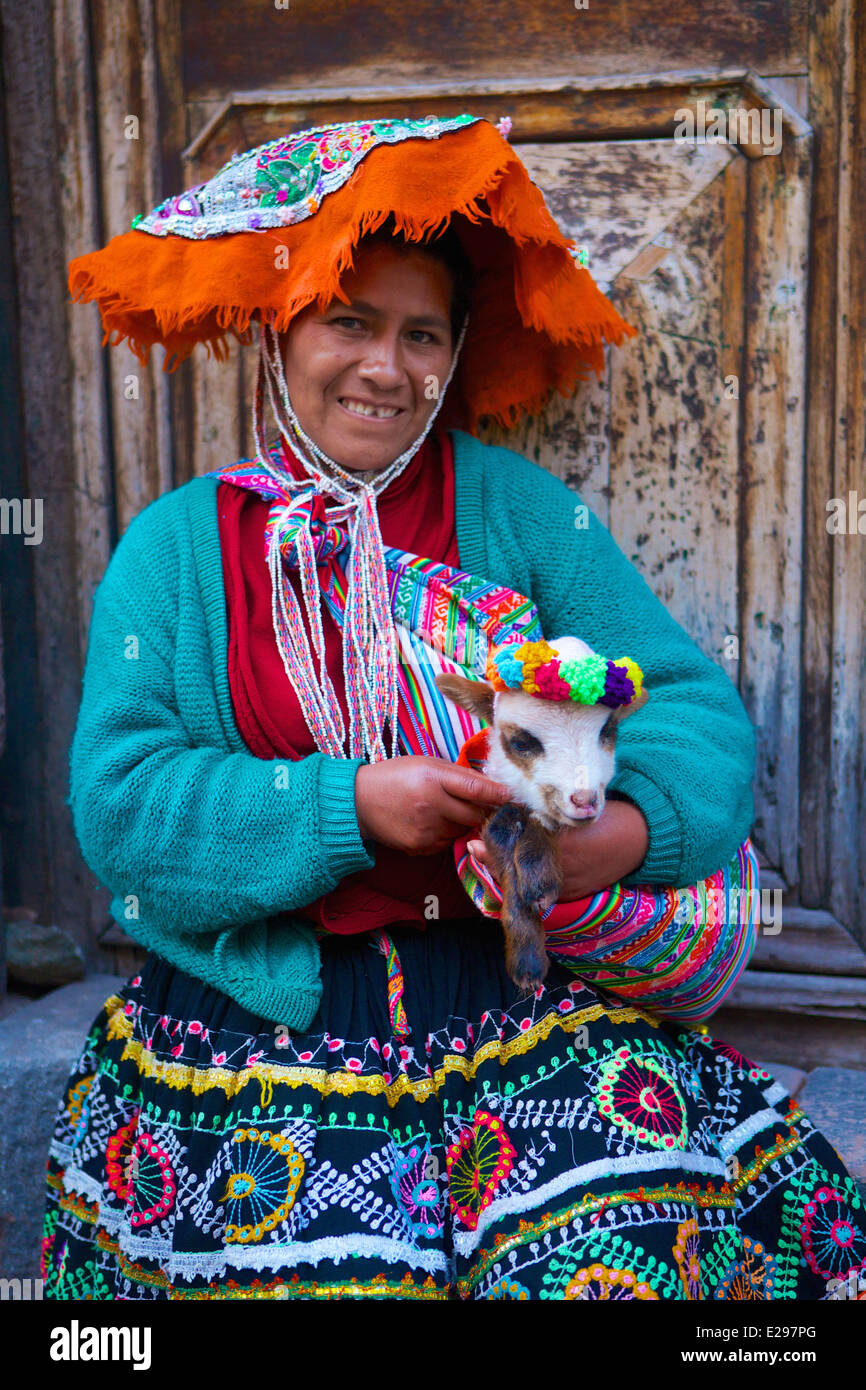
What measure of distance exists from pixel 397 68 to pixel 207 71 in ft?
1.40

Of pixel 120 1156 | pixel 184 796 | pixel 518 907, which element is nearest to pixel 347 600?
pixel 184 796

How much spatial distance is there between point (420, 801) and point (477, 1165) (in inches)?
20.1

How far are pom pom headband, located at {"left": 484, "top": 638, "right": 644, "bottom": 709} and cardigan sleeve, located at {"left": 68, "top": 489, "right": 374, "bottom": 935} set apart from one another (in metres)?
0.33

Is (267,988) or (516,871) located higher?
(516,871)

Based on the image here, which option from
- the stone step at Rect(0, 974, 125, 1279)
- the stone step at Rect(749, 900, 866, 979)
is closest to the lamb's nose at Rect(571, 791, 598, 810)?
the stone step at Rect(749, 900, 866, 979)

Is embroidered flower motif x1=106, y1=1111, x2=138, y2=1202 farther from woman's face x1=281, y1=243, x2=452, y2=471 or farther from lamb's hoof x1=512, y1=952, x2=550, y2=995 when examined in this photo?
woman's face x1=281, y1=243, x2=452, y2=471

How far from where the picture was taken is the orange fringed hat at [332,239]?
5.60ft

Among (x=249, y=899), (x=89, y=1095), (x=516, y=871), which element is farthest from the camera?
(x=89, y=1095)

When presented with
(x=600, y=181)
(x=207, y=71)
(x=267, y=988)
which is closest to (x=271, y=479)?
(x=267, y=988)

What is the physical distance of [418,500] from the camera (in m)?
1.98

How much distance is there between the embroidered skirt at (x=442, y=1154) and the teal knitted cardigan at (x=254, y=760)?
0.11 meters

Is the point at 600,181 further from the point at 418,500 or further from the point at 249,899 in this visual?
the point at 249,899

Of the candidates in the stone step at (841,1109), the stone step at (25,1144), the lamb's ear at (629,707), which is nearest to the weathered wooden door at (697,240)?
the stone step at (841,1109)

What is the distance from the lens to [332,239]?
1.72 m
